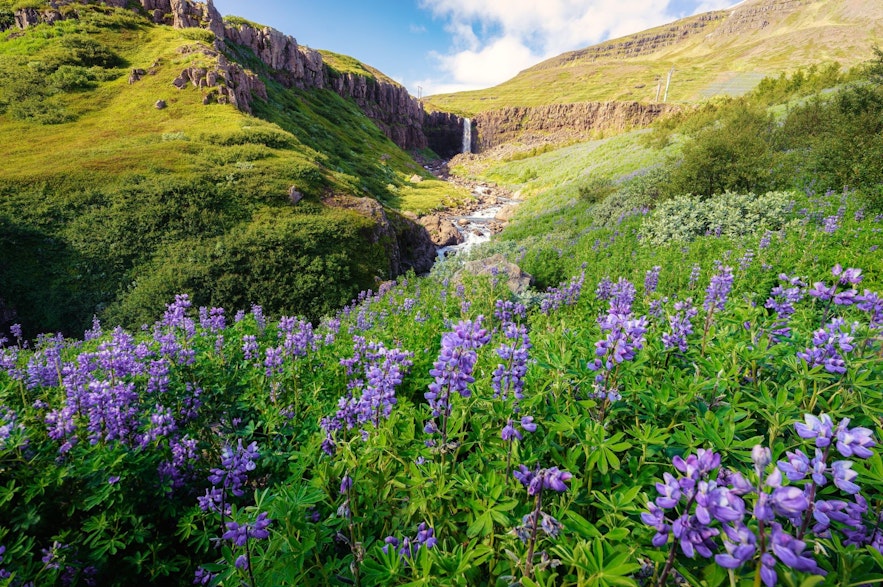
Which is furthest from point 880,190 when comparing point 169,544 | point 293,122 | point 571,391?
point 293,122

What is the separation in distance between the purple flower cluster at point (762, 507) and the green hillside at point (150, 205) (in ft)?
60.3

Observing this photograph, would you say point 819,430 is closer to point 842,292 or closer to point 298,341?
point 842,292

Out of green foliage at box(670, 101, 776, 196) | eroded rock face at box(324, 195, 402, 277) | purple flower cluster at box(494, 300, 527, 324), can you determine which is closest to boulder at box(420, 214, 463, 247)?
eroded rock face at box(324, 195, 402, 277)

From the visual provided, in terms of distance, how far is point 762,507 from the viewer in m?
Result: 1.12

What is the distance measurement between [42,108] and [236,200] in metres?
26.1

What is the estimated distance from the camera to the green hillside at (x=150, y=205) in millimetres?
18266

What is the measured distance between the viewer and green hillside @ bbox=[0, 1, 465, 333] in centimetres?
1827

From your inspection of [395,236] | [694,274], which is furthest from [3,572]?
[395,236]

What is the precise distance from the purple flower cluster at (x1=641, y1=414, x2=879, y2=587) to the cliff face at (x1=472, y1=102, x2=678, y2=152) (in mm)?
106569

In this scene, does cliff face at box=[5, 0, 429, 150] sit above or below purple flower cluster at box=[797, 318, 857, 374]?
above

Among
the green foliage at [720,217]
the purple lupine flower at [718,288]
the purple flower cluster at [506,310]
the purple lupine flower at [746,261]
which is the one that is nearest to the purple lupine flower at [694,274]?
the purple lupine flower at [746,261]

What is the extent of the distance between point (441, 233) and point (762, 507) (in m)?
32.1

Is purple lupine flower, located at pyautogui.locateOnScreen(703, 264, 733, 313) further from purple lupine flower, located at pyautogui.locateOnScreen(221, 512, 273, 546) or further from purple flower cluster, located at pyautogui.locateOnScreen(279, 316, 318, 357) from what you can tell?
purple flower cluster, located at pyautogui.locateOnScreen(279, 316, 318, 357)

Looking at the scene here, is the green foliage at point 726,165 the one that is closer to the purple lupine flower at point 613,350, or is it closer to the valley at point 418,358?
the valley at point 418,358
